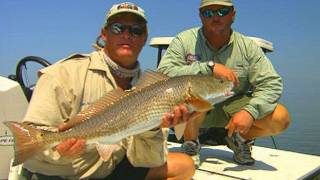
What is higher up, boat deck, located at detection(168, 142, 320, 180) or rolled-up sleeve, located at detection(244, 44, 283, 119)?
rolled-up sleeve, located at detection(244, 44, 283, 119)

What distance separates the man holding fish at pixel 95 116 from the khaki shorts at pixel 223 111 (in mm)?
1810

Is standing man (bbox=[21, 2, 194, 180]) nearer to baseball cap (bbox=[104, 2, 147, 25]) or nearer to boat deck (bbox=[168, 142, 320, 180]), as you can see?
baseball cap (bbox=[104, 2, 147, 25])

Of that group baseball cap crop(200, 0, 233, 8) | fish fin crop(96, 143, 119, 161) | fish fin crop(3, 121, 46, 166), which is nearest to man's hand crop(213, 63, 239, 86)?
baseball cap crop(200, 0, 233, 8)

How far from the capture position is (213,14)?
5910mm

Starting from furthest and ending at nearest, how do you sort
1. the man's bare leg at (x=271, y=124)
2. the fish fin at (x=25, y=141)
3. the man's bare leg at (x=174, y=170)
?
the man's bare leg at (x=271, y=124)
the man's bare leg at (x=174, y=170)
the fish fin at (x=25, y=141)

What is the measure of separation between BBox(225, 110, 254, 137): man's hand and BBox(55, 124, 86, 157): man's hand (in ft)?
7.64

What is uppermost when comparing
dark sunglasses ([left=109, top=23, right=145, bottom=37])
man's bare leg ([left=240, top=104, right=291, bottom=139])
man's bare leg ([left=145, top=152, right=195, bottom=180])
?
dark sunglasses ([left=109, top=23, right=145, bottom=37])

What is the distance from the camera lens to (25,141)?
3.29 meters

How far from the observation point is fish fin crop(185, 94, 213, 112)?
12.9 ft

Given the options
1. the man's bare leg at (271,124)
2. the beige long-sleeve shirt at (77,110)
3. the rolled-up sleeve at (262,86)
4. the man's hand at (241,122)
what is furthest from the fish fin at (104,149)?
the man's bare leg at (271,124)

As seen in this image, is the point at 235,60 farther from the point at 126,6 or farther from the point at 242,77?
the point at 126,6

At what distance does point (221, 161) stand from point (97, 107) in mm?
2794

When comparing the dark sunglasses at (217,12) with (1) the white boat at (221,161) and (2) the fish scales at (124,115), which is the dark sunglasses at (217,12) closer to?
(1) the white boat at (221,161)

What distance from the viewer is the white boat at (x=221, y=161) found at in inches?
191
